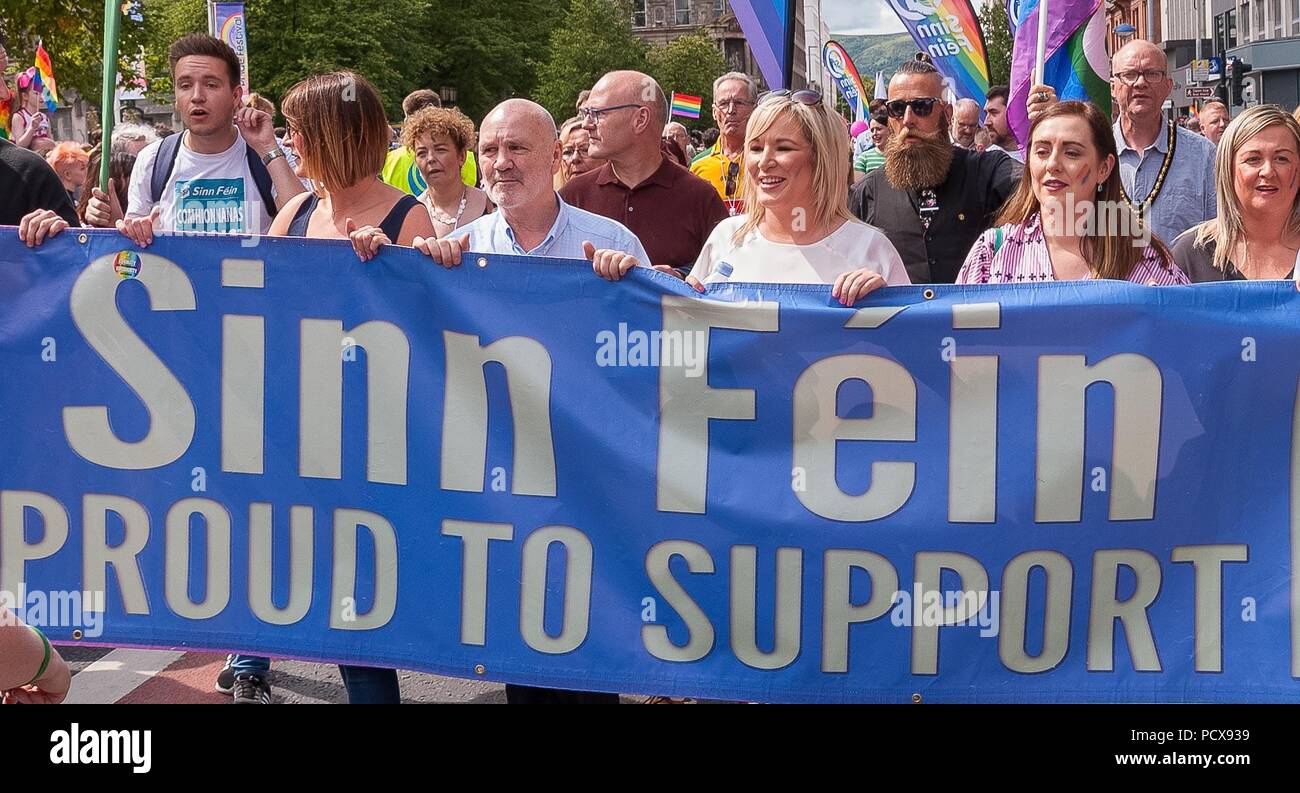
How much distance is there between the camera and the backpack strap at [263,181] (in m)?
5.68

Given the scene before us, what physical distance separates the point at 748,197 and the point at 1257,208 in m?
1.65

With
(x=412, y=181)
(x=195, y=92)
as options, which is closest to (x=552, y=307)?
(x=195, y=92)

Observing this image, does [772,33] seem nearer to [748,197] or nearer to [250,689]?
[748,197]

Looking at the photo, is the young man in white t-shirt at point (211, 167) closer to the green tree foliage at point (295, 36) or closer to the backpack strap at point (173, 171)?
the backpack strap at point (173, 171)

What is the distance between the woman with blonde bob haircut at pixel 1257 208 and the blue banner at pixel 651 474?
84cm

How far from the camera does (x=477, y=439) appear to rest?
4371 mm

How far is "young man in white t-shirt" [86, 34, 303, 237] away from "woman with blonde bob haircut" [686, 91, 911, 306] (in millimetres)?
1904

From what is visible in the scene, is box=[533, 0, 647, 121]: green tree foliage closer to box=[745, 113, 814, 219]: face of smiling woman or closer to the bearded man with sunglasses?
the bearded man with sunglasses

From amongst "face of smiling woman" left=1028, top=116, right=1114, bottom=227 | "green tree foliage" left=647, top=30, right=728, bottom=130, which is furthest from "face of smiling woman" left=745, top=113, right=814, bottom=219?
"green tree foliage" left=647, top=30, right=728, bottom=130

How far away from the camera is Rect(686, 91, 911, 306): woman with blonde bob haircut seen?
4.50 meters

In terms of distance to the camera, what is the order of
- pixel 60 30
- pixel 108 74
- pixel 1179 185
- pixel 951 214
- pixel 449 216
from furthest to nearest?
pixel 60 30
pixel 449 216
pixel 1179 185
pixel 951 214
pixel 108 74

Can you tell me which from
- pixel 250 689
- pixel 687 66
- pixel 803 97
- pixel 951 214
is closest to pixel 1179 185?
pixel 951 214

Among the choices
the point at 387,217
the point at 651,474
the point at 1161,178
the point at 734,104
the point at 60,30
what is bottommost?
the point at 651,474

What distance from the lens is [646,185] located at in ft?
20.1
